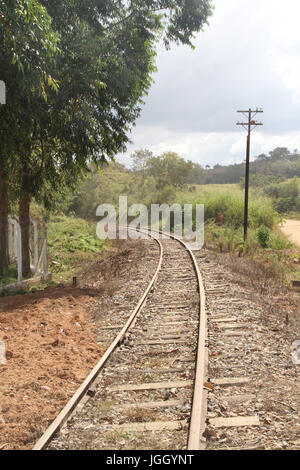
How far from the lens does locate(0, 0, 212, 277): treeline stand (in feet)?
28.8

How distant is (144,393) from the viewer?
5027mm

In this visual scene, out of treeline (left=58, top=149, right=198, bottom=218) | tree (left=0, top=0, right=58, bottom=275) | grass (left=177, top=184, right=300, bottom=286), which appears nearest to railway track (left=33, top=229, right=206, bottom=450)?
tree (left=0, top=0, right=58, bottom=275)

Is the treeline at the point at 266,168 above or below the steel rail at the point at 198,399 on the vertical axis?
above

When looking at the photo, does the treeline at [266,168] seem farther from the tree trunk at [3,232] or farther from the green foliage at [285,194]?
the tree trunk at [3,232]

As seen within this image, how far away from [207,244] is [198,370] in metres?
17.0

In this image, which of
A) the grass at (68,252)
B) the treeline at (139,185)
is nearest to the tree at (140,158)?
the treeline at (139,185)

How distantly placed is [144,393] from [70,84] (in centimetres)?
838

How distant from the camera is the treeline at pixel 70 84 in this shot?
8789 mm

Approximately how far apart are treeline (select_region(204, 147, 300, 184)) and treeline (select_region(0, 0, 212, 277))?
70332 millimetres

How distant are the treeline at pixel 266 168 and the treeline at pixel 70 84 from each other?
7033 cm

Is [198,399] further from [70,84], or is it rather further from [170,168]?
[170,168]

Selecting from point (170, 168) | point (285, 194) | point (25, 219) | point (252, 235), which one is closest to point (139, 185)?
point (170, 168)

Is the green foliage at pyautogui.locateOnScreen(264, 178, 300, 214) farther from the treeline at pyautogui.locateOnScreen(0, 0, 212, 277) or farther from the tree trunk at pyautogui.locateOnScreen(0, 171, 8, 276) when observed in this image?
the tree trunk at pyautogui.locateOnScreen(0, 171, 8, 276)

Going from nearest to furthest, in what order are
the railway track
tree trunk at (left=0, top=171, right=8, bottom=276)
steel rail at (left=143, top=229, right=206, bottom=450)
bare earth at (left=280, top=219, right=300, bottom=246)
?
1. steel rail at (left=143, top=229, right=206, bottom=450)
2. the railway track
3. tree trunk at (left=0, top=171, right=8, bottom=276)
4. bare earth at (left=280, top=219, right=300, bottom=246)
